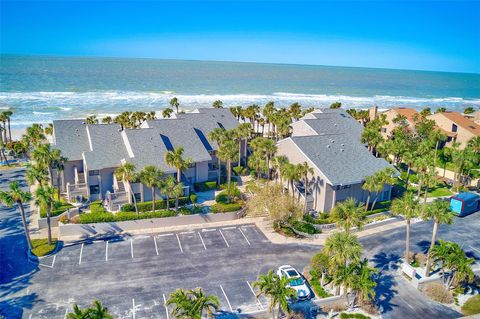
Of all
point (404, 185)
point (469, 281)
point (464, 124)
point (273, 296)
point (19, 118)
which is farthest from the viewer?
point (19, 118)

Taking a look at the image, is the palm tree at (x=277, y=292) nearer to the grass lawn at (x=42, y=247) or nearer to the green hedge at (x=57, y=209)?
the grass lawn at (x=42, y=247)

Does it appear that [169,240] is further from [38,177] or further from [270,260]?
[38,177]

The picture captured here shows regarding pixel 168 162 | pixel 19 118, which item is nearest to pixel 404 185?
pixel 168 162

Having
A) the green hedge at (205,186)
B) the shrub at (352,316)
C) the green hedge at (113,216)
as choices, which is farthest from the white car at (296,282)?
the green hedge at (205,186)

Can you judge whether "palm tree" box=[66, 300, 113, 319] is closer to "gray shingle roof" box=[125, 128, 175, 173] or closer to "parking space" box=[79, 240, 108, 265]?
"parking space" box=[79, 240, 108, 265]

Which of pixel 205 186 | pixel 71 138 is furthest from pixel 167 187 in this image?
pixel 71 138

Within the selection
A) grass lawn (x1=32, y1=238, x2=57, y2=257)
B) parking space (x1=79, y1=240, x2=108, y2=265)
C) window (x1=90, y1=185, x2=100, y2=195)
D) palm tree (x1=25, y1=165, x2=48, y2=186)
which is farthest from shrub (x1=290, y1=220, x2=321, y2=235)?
palm tree (x1=25, y1=165, x2=48, y2=186)
